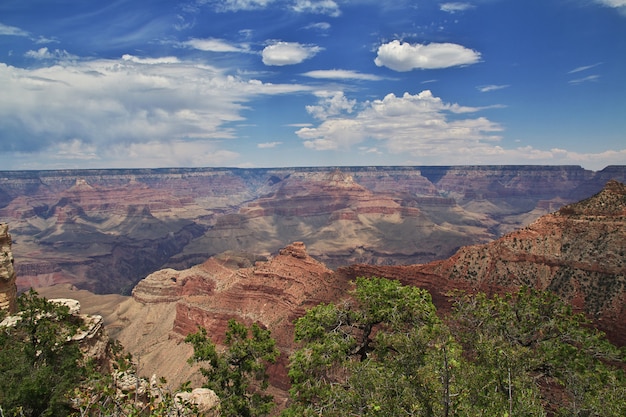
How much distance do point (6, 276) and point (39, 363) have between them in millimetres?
9330

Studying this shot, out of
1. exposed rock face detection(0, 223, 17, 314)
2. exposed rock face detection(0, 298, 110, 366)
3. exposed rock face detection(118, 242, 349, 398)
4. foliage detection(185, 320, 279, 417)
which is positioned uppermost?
exposed rock face detection(0, 223, 17, 314)

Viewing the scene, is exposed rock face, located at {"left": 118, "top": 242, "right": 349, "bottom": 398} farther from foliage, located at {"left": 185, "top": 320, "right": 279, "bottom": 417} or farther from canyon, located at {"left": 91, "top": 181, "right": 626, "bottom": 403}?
foliage, located at {"left": 185, "top": 320, "right": 279, "bottom": 417}

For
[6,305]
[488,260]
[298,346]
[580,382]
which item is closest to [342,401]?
[580,382]

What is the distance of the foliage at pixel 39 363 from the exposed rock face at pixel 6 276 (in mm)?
4320

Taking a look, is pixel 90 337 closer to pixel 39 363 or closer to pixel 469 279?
pixel 39 363

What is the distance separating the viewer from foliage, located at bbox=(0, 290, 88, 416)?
14.9m

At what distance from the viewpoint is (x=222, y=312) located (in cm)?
6444

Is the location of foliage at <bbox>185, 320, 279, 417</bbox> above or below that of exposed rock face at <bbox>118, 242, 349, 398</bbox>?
above

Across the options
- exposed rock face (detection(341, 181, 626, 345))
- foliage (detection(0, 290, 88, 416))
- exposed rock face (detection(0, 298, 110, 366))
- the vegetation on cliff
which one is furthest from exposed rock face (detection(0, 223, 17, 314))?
exposed rock face (detection(341, 181, 626, 345))

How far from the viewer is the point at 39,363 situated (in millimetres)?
17172

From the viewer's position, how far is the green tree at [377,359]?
1253 cm

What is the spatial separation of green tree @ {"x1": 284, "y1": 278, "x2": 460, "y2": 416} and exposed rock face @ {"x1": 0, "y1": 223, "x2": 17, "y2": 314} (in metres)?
18.5

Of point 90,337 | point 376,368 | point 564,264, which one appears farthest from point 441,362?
point 564,264

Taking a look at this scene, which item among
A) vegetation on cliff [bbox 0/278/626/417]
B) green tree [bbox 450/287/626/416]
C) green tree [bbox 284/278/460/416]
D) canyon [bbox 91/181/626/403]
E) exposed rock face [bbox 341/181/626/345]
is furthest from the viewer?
canyon [bbox 91/181/626/403]
